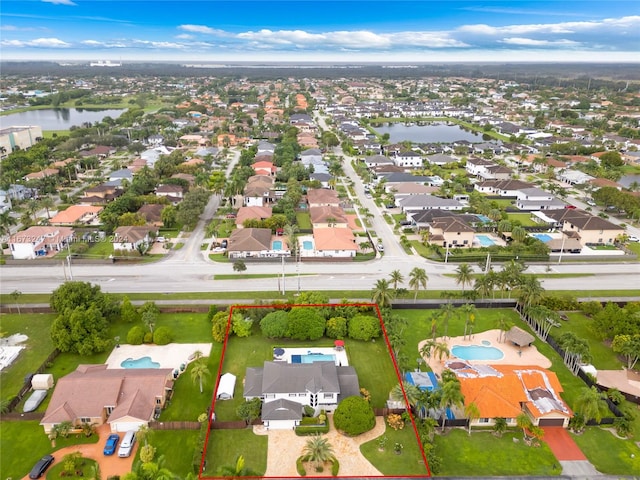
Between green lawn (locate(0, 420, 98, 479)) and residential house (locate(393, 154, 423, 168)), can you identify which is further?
residential house (locate(393, 154, 423, 168))

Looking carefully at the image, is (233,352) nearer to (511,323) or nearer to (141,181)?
(511,323)

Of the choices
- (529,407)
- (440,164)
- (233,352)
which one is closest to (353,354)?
(233,352)

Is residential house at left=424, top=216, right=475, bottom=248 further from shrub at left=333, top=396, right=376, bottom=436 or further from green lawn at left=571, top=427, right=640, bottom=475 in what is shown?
shrub at left=333, top=396, right=376, bottom=436

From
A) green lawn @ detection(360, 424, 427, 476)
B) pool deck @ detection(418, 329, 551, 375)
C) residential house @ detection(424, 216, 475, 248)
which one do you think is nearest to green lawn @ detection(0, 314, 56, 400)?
green lawn @ detection(360, 424, 427, 476)

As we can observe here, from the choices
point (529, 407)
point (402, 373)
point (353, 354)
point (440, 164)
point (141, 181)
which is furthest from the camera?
point (440, 164)

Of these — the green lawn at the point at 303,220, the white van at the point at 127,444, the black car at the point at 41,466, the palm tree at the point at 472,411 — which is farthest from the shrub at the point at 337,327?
the green lawn at the point at 303,220

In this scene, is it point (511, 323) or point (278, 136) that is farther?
point (278, 136)

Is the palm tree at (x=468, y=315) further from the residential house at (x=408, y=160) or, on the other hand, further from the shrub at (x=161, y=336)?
the residential house at (x=408, y=160)
